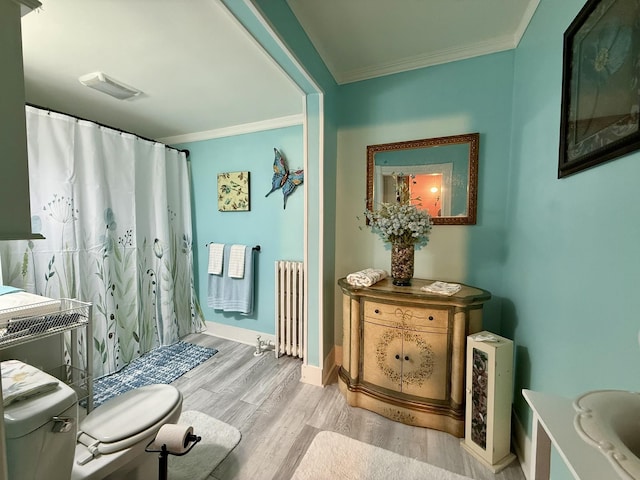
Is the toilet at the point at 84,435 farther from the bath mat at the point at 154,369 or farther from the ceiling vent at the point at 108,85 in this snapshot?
the ceiling vent at the point at 108,85

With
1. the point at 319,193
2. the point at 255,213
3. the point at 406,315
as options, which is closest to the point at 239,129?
the point at 255,213

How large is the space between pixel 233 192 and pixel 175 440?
2.15 m

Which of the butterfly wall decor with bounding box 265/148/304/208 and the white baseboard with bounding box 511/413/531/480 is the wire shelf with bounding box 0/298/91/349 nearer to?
the butterfly wall decor with bounding box 265/148/304/208

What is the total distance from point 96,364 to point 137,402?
4.29ft

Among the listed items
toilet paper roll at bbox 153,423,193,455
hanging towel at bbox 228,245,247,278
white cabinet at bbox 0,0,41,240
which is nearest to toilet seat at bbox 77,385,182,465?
toilet paper roll at bbox 153,423,193,455

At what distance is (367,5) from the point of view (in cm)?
131

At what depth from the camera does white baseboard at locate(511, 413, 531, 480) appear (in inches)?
47.1

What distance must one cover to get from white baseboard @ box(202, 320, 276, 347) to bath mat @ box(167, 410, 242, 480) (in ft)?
3.06

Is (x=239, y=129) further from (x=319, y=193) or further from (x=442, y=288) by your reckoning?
(x=442, y=288)

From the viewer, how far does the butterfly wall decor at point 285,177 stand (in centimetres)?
229

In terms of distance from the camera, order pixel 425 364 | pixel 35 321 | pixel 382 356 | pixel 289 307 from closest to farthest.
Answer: pixel 35 321 → pixel 425 364 → pixel 382 356 → pixel 289 307

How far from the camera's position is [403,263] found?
5.31ft

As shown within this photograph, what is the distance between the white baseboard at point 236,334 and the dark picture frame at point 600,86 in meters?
2.46

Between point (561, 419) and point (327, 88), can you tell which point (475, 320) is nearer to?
point (561, 419)
